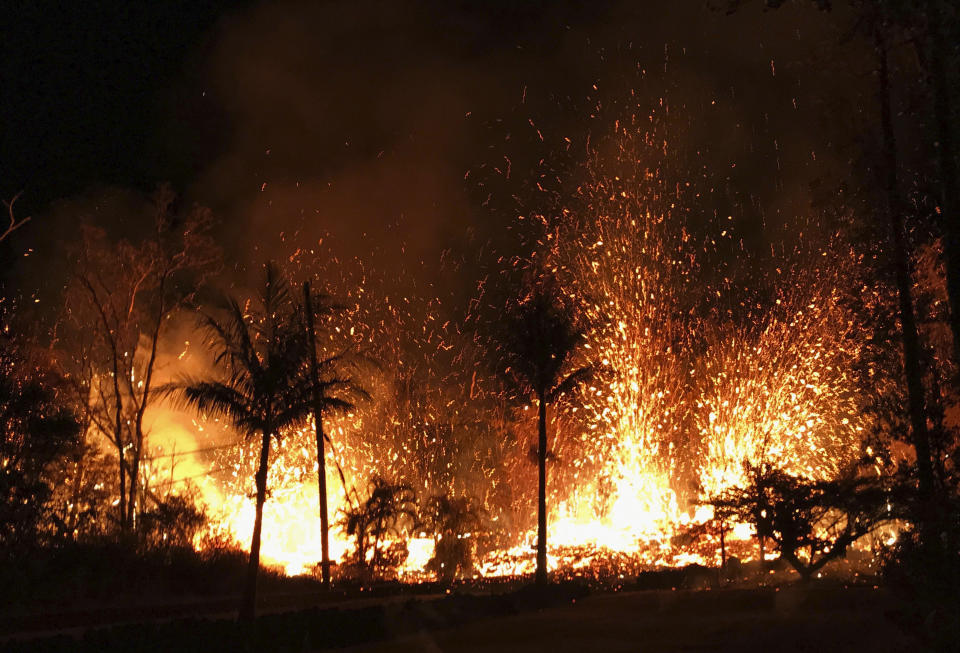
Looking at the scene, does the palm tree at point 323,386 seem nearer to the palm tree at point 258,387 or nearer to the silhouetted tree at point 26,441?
the palm tree at point 258,387

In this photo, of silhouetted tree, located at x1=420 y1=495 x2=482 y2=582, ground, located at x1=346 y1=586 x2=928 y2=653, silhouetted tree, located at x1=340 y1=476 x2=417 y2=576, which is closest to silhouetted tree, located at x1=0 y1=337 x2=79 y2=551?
silhouetted tree, located at x1=340 y1=476 x2=417 y2=576

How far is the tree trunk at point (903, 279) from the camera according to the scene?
53.7 ft

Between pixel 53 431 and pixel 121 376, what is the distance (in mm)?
6627

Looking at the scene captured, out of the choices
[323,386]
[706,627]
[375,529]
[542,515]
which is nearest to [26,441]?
[375,529]

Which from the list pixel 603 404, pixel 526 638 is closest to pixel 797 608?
pixel 526 638

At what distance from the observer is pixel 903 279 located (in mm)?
17422

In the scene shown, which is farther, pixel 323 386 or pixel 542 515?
pixel 542 515

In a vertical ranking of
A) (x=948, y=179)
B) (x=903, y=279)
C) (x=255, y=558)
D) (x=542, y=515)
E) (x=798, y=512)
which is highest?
(x=948, y=179)

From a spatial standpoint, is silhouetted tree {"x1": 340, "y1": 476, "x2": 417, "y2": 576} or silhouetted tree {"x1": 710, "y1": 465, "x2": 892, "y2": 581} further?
silhouetted tree {"x1": 340, "y1": 476, "x2": 417, "y2": 576}

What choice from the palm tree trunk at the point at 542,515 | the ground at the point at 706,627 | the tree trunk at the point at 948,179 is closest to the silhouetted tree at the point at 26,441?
the ground at the point at 706,627

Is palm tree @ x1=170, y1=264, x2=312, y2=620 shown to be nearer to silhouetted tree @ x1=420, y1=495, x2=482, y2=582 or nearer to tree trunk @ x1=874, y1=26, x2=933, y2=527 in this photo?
tree trunk @ x1=874, y1=26, x2=933, y2=527

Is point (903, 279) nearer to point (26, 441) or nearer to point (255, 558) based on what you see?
point (255, 558)

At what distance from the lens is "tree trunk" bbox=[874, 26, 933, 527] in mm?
16375

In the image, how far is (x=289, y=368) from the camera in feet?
55.5
